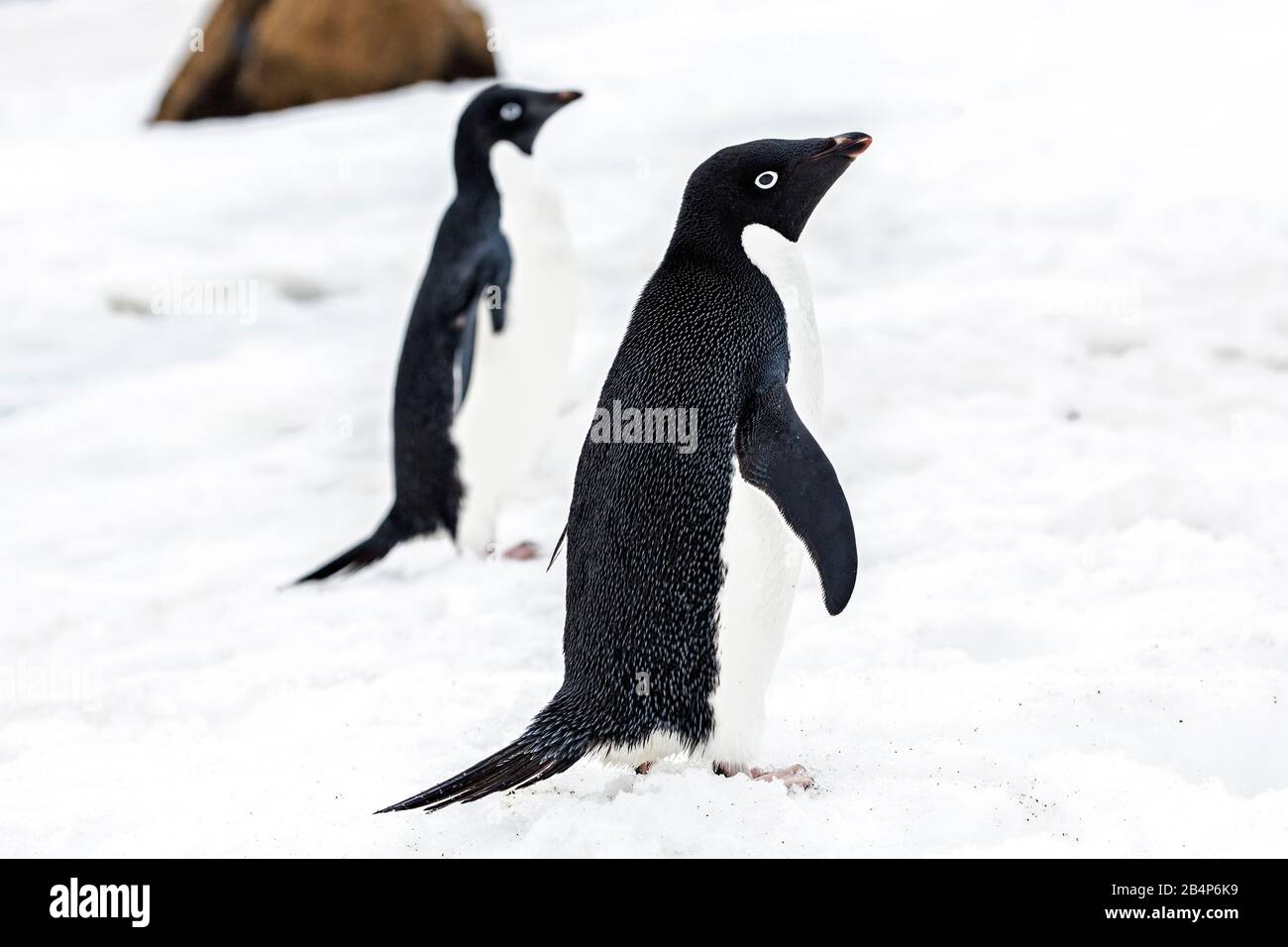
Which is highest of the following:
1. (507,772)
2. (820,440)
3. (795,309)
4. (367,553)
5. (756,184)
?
(756,184)

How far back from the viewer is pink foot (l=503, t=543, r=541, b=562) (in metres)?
3.81

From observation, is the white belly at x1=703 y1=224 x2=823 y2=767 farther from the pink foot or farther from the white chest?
the pink foot

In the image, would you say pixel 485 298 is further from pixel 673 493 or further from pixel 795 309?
pixel 673 493

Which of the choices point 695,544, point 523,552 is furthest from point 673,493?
point 523,552

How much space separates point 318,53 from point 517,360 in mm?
5398

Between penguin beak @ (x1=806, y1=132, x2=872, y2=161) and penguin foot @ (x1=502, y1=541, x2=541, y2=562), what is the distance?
5.63 ft

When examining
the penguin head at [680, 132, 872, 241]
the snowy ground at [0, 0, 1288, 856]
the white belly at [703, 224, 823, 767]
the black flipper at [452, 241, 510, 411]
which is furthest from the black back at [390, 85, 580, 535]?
the white belly at [703, 224, 823, 767]

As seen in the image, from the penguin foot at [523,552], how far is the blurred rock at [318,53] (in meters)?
5.66

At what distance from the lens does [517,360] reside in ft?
13.3

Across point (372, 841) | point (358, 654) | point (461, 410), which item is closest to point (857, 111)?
point (461, 410)

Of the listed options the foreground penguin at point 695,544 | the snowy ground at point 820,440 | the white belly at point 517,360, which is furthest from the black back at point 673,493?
the white belly at point 517,360

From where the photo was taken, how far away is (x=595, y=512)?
7.45 feet

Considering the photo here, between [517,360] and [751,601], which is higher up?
[751,601]

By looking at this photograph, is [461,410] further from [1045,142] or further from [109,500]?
[1045,142]
